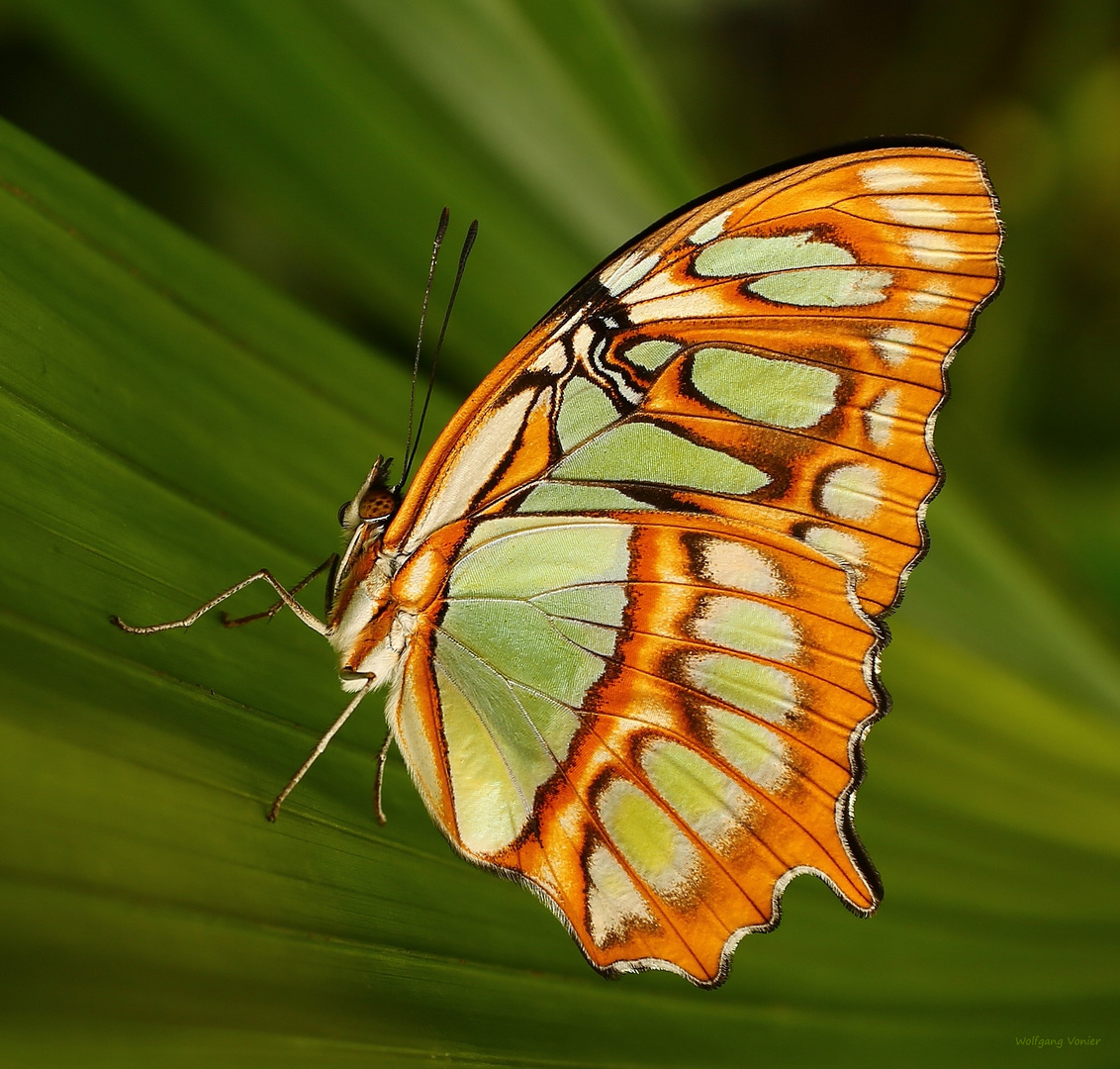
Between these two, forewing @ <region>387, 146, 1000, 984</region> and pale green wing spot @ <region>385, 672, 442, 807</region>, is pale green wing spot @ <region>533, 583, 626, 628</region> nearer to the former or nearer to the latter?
forewing @ <region>387, 146, 1000, 984</region>

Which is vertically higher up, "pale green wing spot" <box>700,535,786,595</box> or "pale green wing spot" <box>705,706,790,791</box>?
"pale green wing spot" <box>700,535,786,595</box>

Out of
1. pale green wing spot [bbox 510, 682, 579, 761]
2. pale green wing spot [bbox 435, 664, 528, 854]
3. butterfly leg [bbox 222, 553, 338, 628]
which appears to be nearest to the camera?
butterfly leg [bbox 222, 553, 338, 628]

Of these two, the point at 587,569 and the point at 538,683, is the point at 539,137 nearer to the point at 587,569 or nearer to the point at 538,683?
the point at 587,569

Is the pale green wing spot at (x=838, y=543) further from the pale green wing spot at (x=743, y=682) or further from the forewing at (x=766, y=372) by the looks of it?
the pale green wing spot at (x=743, y=682)

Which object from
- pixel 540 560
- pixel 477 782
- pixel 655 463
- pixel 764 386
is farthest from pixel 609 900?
pixel 764 386

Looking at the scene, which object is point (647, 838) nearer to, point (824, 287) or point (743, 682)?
point (743, 682)

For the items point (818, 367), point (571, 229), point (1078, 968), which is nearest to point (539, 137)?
point (571, 229)

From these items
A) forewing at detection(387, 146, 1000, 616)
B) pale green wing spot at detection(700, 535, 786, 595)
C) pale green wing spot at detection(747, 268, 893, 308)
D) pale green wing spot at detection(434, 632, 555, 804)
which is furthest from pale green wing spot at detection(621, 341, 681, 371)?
pale green wing spot at detection(434, 632, 555, 804)
